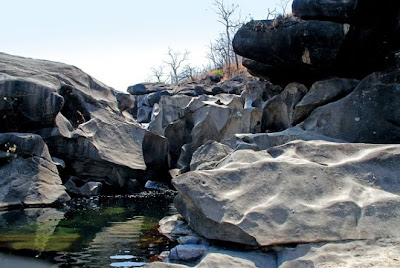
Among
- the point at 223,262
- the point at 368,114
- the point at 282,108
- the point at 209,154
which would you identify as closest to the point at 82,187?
the point at 282,108

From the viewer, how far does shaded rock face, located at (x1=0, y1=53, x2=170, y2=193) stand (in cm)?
1662

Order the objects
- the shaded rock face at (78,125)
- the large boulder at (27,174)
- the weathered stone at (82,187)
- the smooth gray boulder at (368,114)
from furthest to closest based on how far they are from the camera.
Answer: the shaded rock face at (78,125)
the weathered stone at (82,187)
the large boulder at (27,174)
the smooth gray boulder at (368,114)

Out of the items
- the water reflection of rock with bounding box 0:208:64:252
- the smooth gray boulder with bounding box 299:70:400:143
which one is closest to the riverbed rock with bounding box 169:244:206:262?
the water reflection of rock with bounding box 0:208:64:252

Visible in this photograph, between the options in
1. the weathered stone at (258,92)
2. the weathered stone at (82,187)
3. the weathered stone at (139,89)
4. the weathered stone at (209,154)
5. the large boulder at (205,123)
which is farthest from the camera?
the weathered stone at (139,89)

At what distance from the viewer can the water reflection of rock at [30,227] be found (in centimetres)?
899

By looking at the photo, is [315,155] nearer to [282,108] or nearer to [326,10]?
[326,10]

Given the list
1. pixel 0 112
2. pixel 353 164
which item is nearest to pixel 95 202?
pixel 0 112

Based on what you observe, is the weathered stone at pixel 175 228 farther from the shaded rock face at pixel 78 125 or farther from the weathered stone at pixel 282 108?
the shaded rock face at pixel 78 125

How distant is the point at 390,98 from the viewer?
32.3 ft

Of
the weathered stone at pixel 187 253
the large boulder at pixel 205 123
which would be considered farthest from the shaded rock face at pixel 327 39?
the weathered stone at pixel 187 253

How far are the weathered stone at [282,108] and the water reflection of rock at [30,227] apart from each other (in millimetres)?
6671

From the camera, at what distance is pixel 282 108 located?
1385cm

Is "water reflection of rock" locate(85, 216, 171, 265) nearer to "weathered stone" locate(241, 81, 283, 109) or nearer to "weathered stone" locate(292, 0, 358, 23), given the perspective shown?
"weathered stone" locate(292, 0, 358, 23)

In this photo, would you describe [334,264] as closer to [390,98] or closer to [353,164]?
[353,164]
